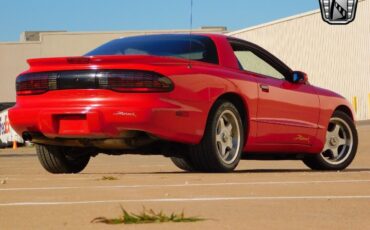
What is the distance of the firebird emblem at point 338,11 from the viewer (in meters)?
51.8

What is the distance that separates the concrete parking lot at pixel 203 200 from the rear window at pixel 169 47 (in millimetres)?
1425


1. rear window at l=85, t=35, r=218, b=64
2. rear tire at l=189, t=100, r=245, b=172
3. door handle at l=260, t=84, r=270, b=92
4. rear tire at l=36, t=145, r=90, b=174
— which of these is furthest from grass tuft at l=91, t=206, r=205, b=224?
door handle at l=260, t=84, r=270, b=92

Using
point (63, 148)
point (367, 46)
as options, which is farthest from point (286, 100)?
point (367, 46)

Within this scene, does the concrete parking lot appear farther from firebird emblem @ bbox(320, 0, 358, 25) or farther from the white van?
firebird emblem @ bbox(320, 0, 358, 25)

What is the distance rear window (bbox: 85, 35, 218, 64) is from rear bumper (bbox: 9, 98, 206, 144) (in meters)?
0.76

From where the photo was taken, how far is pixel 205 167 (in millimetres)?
10500

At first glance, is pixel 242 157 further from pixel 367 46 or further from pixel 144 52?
pixel 367 46

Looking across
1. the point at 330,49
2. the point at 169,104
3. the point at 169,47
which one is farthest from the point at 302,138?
the point at 330,49

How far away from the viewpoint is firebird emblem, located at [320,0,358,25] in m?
51.8

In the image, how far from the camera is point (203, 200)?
7055 mm

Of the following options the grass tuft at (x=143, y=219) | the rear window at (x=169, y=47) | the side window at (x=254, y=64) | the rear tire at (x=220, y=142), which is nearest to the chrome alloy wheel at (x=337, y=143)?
the side window at (x=254, y=64)

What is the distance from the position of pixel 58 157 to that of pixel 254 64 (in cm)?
235

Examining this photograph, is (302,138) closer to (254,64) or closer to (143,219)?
(254,64)

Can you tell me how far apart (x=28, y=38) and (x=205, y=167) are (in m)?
85.2
